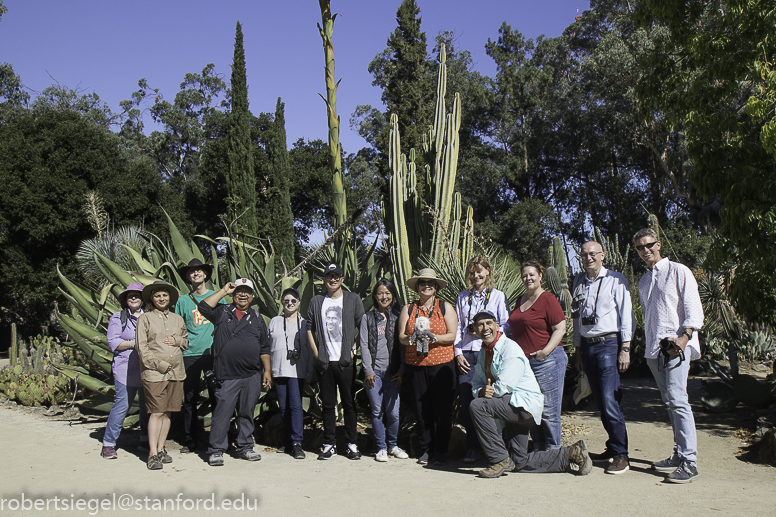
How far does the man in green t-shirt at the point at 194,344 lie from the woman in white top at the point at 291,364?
62 centimetres

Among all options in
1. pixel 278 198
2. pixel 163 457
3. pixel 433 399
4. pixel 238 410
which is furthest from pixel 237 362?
pixel 278 198

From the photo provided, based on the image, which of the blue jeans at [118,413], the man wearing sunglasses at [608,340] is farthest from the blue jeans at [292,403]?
the man wearing sunglasses at [608,340]

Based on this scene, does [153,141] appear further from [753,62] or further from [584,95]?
[753,62]

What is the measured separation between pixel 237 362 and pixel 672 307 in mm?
3576

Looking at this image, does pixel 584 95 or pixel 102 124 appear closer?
pixel 584 95

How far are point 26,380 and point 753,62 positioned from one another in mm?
10362

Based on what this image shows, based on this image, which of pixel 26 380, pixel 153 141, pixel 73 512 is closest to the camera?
pixel 73 512

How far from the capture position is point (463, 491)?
4.14 m

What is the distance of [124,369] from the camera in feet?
17.5

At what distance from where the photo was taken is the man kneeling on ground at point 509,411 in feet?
14.6

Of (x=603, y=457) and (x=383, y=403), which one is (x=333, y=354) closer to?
(x=383, y=403)

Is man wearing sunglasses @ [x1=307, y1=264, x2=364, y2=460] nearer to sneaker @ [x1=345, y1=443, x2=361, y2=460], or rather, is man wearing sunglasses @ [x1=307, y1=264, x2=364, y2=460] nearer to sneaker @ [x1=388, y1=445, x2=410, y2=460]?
sneaker @ [x1=345, y1=443, x2=361, y2=460]

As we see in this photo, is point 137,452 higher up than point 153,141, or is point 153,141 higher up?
point 153,141

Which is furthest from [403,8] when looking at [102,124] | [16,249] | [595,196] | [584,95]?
[102,124]
